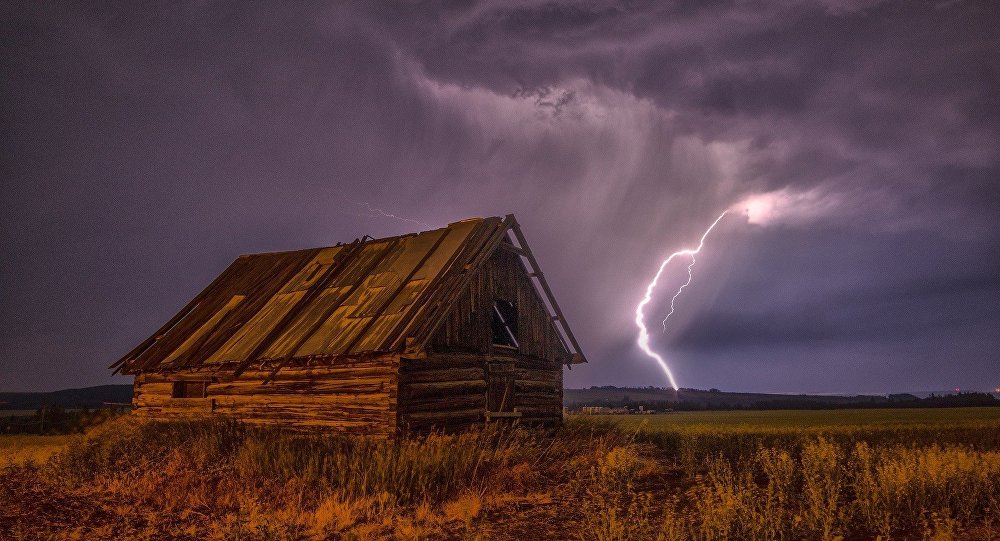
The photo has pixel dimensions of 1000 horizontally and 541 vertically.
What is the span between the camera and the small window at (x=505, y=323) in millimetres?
19375

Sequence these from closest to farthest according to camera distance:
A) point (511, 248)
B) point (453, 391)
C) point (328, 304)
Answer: point (453, 391) → point (328, 304) → point (511, 248)

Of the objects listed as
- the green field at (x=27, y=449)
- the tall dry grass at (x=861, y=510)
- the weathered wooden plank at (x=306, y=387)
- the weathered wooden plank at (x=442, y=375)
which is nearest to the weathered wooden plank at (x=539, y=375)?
the weathered wooden plank at (x=442, y=375)

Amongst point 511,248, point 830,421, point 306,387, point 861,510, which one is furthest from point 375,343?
point 830,421

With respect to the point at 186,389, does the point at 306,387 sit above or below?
above

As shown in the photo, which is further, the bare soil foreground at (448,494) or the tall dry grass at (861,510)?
the bare soil foreground at (448,494)

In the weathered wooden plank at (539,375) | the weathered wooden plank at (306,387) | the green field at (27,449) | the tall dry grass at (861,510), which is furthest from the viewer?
the weathered wooden plank at (539,375)

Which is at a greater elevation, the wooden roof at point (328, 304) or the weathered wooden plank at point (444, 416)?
the wooden roof at point (328, 304)

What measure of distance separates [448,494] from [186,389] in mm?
11373

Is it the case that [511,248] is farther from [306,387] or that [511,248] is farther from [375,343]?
[306,387]

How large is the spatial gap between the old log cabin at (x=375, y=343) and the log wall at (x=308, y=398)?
0.11 ft

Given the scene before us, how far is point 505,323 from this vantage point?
1961cm

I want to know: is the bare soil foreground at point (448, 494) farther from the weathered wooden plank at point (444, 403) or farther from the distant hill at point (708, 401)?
the distant hill at point (708, 401)

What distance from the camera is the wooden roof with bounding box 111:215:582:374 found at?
1555 cm

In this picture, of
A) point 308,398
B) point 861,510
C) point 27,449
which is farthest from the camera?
point 27,449
